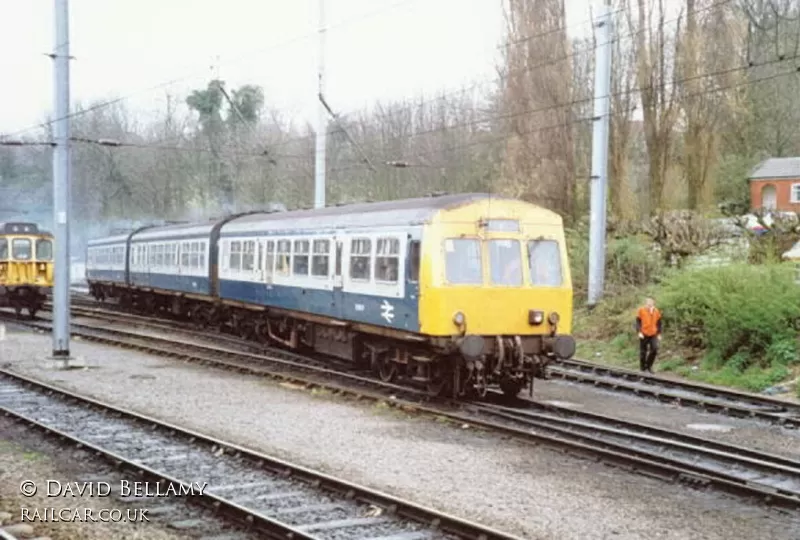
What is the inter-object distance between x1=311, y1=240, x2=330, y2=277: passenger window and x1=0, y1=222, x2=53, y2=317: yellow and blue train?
595 inches

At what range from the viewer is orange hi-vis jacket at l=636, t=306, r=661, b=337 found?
18.2 m

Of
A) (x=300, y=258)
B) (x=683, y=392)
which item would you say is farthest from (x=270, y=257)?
(x=683, y=392)

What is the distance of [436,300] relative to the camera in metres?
13.6

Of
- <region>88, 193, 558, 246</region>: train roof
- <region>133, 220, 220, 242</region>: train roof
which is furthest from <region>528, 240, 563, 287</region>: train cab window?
<region>133, 220, 220, 242</region>: train roof

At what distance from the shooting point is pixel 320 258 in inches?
695

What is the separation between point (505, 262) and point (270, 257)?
740 centimetres

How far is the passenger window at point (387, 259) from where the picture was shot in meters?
14.7

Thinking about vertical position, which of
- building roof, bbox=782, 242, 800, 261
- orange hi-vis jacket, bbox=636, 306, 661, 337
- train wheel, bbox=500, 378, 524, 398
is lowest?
train wheel, bbox=500, 378, 524, 398

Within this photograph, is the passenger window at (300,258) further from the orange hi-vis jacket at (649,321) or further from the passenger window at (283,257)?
the orange hi-vis jacket at (649,321)

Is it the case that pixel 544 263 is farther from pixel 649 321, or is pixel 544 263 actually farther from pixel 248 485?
pixel 248 485

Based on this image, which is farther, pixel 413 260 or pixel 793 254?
pixel 793 254

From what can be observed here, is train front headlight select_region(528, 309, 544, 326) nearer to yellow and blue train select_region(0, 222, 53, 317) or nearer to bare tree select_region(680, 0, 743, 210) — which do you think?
bare tree select_region(680, 0, 743, 210)

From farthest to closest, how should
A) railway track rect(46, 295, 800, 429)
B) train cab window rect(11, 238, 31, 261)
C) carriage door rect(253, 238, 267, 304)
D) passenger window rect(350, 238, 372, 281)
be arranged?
train cab window rect(11, 238, 31, 261) → carriage door rect(253, 238, 267, 304) → passenger window rect(350, 238, 372, 281) → railway track rect(46, 295, 800, 429)

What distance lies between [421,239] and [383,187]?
87.5 ft
